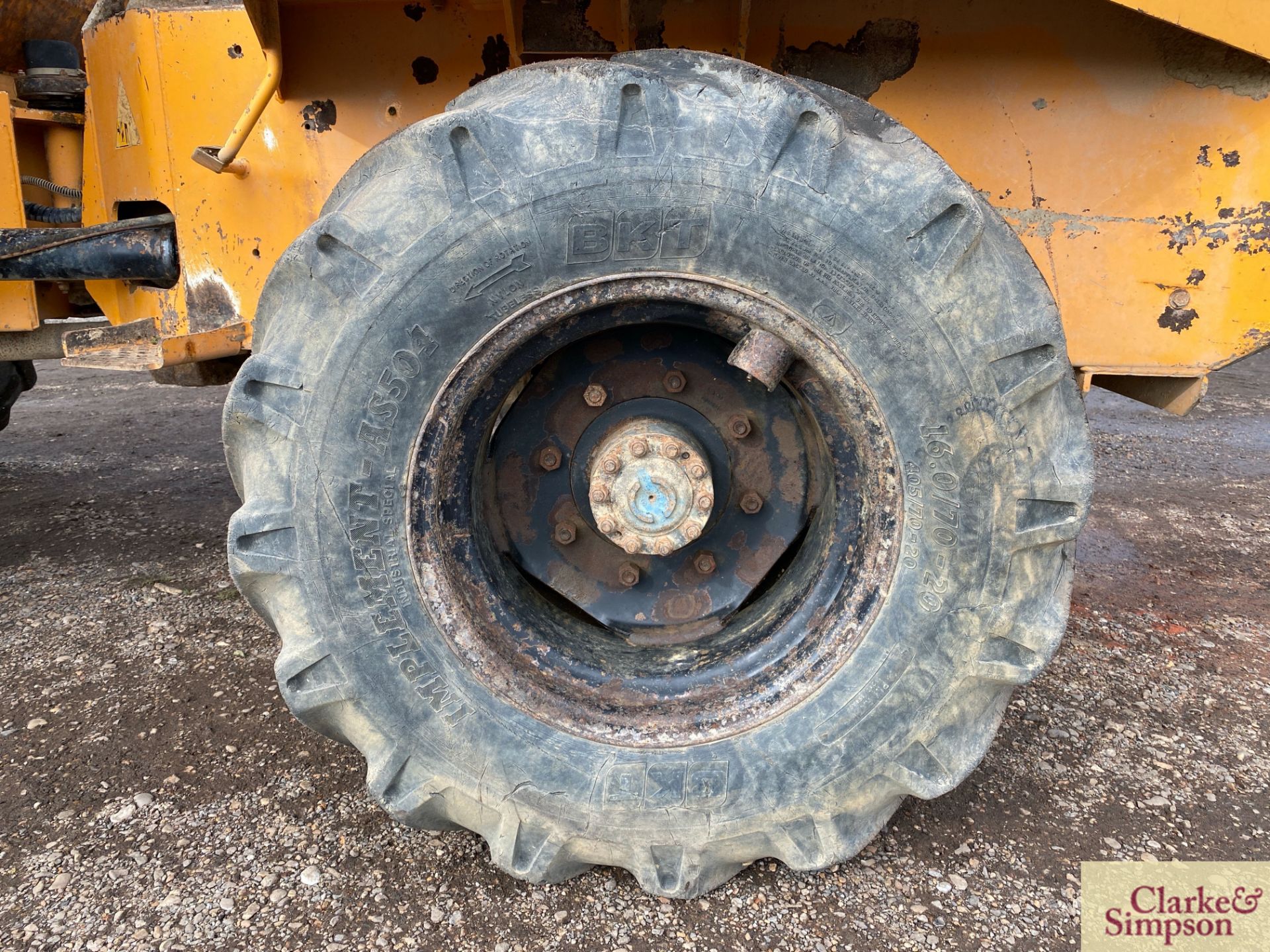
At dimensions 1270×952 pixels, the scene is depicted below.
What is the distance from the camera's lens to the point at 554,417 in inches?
79.0

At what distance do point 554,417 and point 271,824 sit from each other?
120cm

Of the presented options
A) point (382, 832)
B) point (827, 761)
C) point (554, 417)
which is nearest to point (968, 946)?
point (827, 761)

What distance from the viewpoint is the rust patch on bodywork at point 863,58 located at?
79.1 inches

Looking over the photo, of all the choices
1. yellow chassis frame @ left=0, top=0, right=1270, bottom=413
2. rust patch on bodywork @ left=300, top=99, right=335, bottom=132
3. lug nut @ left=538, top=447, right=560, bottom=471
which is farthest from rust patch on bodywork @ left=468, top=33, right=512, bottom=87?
lug nut @ left=538, top=447, right=560, bottom=471

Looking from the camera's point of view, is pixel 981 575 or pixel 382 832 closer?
pixel 981 575

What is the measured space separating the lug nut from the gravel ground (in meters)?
0.89

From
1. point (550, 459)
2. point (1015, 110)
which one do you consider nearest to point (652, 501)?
point (550, 459)

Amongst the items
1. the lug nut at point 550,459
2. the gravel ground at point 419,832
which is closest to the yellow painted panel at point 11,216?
the gravel ground at point 419,832

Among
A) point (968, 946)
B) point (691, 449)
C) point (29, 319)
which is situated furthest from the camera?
point (29, 319)

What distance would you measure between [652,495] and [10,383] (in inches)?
164

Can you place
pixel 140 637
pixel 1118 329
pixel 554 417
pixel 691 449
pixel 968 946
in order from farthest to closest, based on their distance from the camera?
pixel 140 637 → pixel 1118 329 → pixel 554 417 → pixel 691 449 → pixel 968 946

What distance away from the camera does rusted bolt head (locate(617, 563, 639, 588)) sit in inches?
79.9

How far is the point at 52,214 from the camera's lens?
9.00 ft

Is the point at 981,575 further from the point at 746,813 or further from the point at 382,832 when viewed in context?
the point at 382,832
